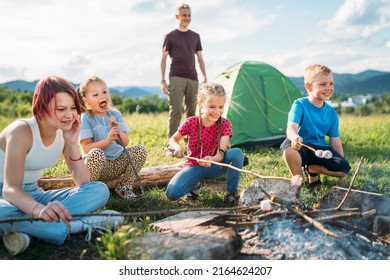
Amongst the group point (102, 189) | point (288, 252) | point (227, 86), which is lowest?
point (288, 252)

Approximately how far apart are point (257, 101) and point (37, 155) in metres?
4.29

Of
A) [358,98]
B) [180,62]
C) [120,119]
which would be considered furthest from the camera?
[358,98]

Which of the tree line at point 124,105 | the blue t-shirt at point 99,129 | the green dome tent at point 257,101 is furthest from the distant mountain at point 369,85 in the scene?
the blue t-shirt at point 99,129

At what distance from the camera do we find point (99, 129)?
371cm

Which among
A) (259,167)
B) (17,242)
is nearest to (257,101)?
(259,167)

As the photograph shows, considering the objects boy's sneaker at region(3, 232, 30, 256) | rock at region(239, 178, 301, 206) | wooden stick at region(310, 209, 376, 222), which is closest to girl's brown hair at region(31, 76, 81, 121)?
boy's sneaker at region(3, 232, 30, 256)

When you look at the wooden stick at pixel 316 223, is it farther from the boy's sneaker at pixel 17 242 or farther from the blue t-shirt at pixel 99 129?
the blue t-shirt at pixel 99 129

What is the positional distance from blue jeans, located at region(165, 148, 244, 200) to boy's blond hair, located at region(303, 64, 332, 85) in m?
0.88

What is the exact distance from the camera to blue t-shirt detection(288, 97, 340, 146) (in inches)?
149

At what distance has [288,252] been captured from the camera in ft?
7.75

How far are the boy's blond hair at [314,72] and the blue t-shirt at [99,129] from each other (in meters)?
1.60

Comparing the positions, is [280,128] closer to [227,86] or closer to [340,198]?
[227,86]
